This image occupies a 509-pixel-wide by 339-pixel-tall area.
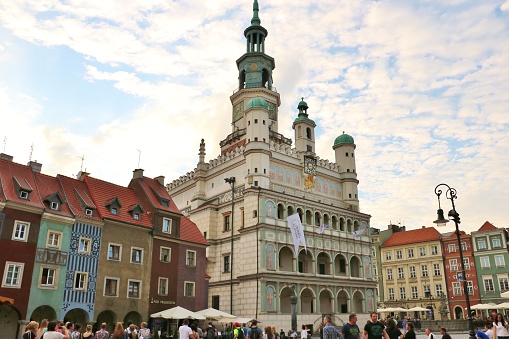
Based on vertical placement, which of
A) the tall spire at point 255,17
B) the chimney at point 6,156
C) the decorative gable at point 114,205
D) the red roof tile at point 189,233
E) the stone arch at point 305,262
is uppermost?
the tall spire at point 255,17

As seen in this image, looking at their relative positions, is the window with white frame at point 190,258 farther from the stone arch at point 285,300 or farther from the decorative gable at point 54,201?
the stone arch at point 285,300

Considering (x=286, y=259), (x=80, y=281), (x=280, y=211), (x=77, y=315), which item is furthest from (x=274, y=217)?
(x=77, y=315)

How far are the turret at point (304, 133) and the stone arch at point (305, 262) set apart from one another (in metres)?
16.2

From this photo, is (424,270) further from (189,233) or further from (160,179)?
(160,179)

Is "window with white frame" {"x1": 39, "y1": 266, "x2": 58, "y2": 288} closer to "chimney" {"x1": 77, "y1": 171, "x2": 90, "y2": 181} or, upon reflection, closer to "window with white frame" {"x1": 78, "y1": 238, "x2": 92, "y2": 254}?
"window with white frame" {"x1": 78, "y1": 238, "x2": 92, "y2": 254}

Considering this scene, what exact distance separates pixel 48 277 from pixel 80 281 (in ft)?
7.60

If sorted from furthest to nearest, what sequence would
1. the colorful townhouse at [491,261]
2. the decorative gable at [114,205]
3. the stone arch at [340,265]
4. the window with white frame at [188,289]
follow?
1. the colorful townhouse at [491,261]
2. the stone arch at [340,265]
3. the window with white frame at [188,289]
4. the decorative gable at [114,205]

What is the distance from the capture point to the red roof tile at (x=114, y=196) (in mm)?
33844

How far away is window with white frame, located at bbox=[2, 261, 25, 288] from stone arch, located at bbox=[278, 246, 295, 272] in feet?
89.0

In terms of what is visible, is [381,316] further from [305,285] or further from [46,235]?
[46,235]

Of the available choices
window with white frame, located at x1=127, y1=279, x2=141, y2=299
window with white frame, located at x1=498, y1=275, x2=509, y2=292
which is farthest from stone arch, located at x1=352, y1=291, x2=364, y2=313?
window with white frame, located at x1=127, y1=279, x2=141, y2=299

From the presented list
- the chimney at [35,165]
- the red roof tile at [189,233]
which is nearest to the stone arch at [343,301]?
the red roof tile at [189,233]

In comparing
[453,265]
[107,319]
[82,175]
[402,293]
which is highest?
[82,175]

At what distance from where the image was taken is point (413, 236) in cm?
7638
